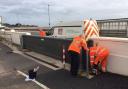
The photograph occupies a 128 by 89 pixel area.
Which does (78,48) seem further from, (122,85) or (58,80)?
(122,85)

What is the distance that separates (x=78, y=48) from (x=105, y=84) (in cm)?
215

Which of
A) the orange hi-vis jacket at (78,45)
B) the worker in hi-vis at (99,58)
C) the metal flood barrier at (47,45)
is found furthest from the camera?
the metal flood barrier at (47,45)

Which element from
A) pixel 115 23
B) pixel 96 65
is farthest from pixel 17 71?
pixel 115 23

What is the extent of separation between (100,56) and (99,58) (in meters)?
0.08

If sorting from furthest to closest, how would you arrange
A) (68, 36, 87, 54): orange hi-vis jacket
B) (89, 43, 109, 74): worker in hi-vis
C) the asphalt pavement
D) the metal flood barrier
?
the metal flood barrier < (68, 36, 87, 54): orange hi-vis jacket < (89, 43, 109, 74): worker in hi-vis < the asphalt pavement

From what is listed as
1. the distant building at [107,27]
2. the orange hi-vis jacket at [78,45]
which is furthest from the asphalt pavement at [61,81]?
the distant building at [107,27]

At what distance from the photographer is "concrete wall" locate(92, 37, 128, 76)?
375 inches

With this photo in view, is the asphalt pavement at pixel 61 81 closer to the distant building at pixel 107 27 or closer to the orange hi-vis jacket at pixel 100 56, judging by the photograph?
the orange hi-vis jacket at pixel 100 56

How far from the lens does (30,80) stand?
10211 mm

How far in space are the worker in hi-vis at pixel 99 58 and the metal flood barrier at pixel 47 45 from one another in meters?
2.37

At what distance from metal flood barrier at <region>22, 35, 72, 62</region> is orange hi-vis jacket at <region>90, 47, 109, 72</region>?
236 cm

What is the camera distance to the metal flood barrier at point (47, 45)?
13665 millimetres

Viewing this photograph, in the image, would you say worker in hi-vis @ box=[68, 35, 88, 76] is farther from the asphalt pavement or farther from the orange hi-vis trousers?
the orange hi-vis trousers

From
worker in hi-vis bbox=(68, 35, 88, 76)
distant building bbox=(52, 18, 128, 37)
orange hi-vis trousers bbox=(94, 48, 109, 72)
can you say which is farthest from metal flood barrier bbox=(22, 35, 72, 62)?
distant building bbox=(52, 18, 128, 37)
